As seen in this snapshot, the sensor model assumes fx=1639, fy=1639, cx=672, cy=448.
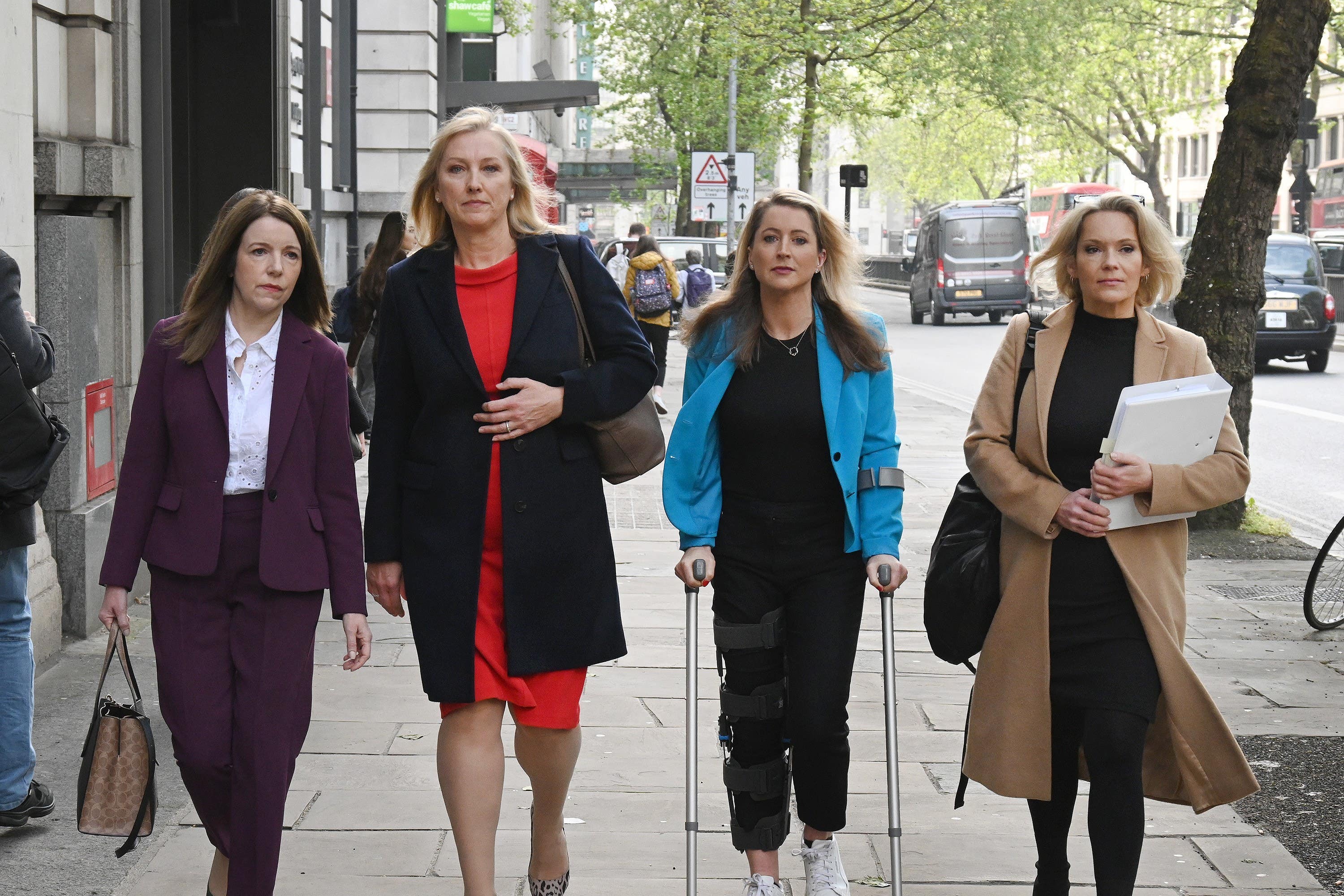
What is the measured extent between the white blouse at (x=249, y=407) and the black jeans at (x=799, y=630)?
1131mm

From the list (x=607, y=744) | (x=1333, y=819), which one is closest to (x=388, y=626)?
(x=607, y=744)

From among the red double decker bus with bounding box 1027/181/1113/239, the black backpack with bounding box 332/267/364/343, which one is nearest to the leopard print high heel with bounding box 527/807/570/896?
the black backpack with bounding box 332/267/364/343

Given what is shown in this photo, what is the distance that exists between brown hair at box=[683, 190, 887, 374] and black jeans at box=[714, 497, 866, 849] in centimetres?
39

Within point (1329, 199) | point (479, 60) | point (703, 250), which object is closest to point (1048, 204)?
point (1329, 199)

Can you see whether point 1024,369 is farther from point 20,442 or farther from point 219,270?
point 20,442

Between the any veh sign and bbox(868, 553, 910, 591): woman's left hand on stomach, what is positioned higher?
the any veh sign

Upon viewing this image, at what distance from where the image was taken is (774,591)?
4.04 meters

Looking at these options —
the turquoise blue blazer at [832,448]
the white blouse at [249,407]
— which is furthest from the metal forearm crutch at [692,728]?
the white blouse at [249,407]

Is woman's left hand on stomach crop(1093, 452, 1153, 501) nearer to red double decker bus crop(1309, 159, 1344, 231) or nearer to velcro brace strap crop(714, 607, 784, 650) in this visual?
velcro brace strap crop(714, 607, 784, 650)

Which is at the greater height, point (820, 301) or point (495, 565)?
point (820, 301)

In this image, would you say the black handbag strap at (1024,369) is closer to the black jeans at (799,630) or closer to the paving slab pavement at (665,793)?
the black jeans at (799,630)

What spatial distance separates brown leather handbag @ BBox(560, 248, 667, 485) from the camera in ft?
12.9

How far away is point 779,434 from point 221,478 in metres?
1.32

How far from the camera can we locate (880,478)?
3996 mm
